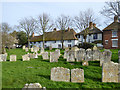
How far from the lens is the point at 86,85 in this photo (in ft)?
18.2

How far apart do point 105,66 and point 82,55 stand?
19.0 ft

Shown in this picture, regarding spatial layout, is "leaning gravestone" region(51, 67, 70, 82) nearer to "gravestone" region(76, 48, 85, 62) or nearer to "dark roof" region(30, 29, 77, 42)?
"gravestone" region(76, 48, 85, 62)

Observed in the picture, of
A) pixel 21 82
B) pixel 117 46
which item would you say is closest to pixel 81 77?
pixel 21 82

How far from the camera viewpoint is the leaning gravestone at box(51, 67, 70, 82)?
6195 mm

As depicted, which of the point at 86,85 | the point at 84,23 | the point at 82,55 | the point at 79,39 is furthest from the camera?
the point at 79,39

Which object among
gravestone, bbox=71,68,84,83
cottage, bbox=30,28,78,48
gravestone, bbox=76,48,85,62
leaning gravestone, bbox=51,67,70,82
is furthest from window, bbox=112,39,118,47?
leaning gravestone, bbox=51,67,70,82

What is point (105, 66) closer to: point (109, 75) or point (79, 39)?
point (109, 75)

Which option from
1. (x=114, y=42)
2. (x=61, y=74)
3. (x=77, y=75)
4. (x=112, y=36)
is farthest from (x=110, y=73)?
(x=112, y=36)

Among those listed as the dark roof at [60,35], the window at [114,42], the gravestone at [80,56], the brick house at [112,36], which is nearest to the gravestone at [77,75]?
the gravestone at [80,56]

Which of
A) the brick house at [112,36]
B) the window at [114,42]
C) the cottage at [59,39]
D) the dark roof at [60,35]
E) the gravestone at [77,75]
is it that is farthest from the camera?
the dark roof at [60,35]

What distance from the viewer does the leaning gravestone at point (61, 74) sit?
244 inches

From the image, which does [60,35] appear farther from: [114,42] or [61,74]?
[61,74]

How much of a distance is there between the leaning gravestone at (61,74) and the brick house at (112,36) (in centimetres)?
2651

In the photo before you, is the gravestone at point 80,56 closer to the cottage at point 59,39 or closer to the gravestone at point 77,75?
the gravestone at point 77,75
